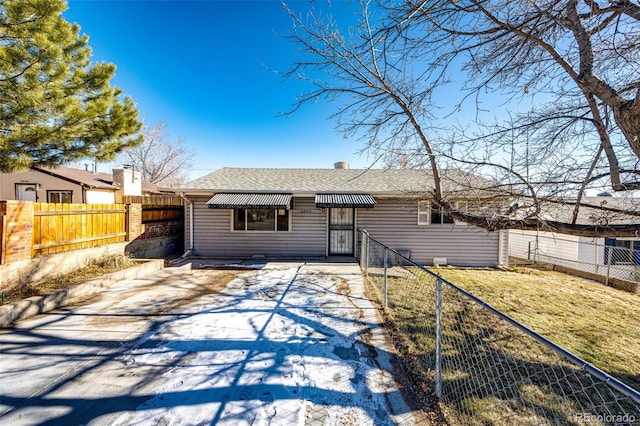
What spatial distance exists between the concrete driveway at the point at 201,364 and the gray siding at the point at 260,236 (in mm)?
4468

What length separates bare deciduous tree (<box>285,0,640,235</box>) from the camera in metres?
3.11

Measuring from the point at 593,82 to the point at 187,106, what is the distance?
57.8 feet

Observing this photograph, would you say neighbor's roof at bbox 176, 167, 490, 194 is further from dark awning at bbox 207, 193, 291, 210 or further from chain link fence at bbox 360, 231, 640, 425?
chain link fence at bbox 360, 231, 640, 425

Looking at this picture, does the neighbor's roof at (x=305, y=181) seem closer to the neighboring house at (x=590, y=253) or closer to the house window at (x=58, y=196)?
the neighboring house at (x=590, y=253)

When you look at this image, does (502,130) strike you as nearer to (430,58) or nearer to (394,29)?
(430,58)

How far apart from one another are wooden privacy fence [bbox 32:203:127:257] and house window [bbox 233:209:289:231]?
348 centimetres

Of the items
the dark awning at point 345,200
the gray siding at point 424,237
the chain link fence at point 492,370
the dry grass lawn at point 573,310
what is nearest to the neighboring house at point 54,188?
the dark awning at point 345,200

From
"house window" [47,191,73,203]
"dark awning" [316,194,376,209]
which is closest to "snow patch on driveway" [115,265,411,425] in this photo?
"dark awning" [316,194,376,209]

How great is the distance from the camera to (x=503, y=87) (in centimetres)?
411

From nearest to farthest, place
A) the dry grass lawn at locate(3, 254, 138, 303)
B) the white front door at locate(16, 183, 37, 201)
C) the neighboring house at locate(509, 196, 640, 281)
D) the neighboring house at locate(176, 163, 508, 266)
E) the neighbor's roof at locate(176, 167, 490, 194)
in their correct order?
the dry grass lawn at locate(3, 254, 138, 303), the neighboring house at locate(509, 196, 640, 281), the neighbor's roof at locate(176, 167, 490, 194), the neighboring house at locate(176, 163, 508, 266), the white front door at locate(16, 183, 37, 201)

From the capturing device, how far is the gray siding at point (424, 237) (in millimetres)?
A: 9633

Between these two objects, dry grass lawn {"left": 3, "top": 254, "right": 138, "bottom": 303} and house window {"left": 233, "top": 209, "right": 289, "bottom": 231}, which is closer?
dry grass lawn {"left": 3, "top": 254, "right": 138, "bottom": 303}

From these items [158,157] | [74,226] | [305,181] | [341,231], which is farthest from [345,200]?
[158,157]

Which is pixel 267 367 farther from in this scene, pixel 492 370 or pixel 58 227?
pixel 58 227
